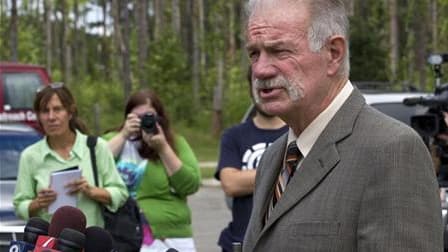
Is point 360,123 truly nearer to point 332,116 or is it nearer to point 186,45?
point 332,116

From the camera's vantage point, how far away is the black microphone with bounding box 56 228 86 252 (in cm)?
344

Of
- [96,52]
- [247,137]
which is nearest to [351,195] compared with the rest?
[247,137]

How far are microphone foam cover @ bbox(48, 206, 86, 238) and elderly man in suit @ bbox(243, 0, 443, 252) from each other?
2.21 ft

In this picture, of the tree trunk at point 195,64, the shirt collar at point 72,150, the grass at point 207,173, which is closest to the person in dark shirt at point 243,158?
the shirt collar at point 72,150

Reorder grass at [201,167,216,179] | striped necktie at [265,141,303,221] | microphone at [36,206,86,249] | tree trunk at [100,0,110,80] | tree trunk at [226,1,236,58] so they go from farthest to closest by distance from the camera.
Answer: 1. tree trunk at [100,0,110,80]
2. tree trunk at [226,1,236,58]
3. grass at [201,167,216,179]
4. microphone at [36,206,86,249]
5. striped necktie at [265,141,303,221]

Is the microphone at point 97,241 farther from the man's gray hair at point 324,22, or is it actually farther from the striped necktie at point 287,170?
the man's gray hair at point 324,22

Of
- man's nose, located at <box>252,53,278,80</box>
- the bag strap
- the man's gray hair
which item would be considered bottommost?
the bag strap

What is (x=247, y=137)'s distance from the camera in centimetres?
677

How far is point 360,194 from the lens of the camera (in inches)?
121

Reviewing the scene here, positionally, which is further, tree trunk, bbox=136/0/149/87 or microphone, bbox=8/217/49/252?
tree trunk, bbox=136/0/149/87

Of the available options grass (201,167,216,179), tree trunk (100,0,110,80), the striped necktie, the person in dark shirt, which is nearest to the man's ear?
the striped necktie

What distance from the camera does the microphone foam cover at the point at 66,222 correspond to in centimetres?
378

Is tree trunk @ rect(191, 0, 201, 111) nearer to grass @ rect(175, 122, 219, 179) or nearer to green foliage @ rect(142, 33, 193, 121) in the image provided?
green foliage @ rect(142, 33, 193, 121)

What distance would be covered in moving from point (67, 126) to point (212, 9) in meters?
47.4
